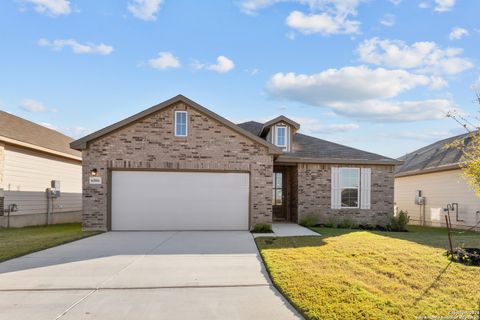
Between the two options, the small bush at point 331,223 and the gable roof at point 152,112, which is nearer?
the gable roof at point 152,112

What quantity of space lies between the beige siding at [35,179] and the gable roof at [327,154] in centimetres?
1091

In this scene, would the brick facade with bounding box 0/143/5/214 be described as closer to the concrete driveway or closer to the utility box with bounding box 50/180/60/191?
the utility box with bounding box 50/180/60/191

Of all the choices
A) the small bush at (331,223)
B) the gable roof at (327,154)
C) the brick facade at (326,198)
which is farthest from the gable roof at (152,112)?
the small bush at (331,223)

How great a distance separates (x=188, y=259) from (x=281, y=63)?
10.0 metres

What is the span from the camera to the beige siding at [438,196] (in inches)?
669

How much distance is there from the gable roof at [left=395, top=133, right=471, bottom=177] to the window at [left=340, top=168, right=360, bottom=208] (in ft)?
13.0

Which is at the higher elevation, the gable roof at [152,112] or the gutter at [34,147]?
the gable roof at [152,112]

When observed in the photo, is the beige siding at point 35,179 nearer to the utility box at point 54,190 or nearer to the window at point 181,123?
the utility box at point 54,190

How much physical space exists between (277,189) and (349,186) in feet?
13.2

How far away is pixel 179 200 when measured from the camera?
1422 centimetres

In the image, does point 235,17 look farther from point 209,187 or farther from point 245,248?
point 245,248

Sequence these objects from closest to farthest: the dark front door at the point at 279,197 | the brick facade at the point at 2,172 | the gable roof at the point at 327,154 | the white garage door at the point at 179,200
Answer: the white garage door at the point at 179,200 < the brick facade at the point at 2,172 < the gable roof at the point at 327,154 < the dark front door at the point at 279,197

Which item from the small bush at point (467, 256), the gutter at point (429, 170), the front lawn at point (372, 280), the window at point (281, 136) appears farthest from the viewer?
the window at point (281, 136)

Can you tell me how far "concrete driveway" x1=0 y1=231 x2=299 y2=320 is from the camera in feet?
16.7
